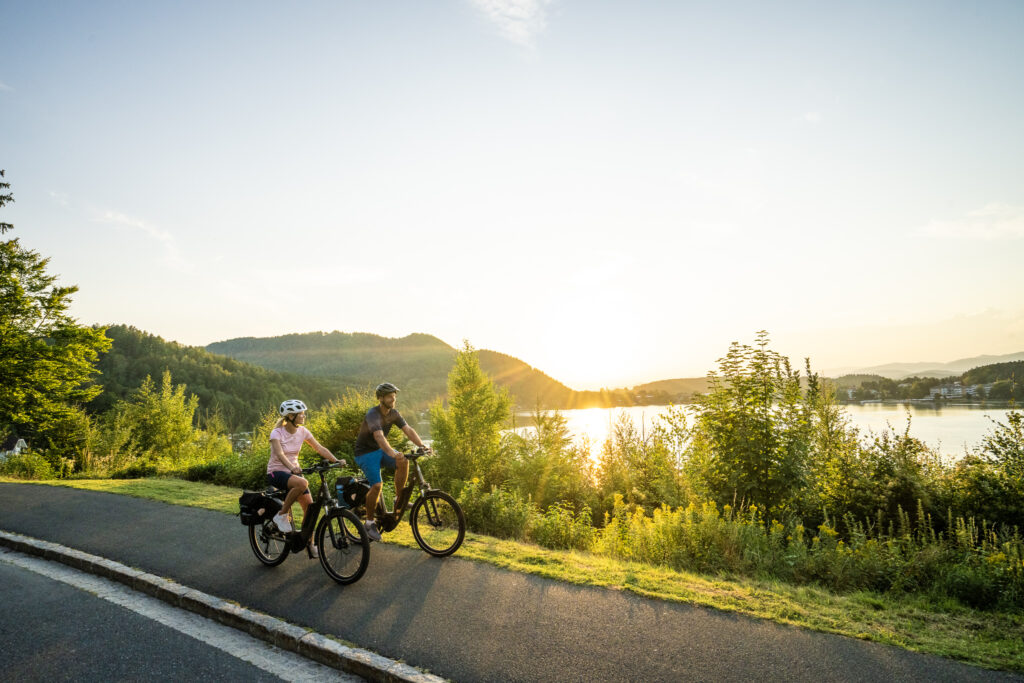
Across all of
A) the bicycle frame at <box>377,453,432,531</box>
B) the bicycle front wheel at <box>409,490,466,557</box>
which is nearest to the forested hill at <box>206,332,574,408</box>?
the bicycle front wheel at <box>409,490,466,557</box>

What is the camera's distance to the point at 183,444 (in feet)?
100

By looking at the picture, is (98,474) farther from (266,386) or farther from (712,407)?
(266,386)

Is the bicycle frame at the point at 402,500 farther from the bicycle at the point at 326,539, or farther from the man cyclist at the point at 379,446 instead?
the bicycle at the point at 326,539

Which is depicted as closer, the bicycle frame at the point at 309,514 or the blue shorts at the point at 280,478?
the bicycle frame at the point at 309,514

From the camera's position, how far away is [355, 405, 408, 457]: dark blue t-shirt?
7133 millimetres

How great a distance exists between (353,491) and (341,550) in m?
1.13

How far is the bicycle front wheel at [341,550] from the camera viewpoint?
5988 millimetres

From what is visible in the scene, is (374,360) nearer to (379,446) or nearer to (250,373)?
(250,373)

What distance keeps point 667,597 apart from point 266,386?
117891 millimetres

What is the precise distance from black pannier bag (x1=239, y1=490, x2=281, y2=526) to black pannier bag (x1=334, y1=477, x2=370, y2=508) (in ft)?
2.59

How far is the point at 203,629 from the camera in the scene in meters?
5.21

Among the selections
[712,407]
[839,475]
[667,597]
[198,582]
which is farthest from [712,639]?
[839,475]

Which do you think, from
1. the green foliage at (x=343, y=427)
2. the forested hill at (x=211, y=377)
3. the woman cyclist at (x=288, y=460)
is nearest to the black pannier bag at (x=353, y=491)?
the woman cyclist at (x=288, y=460)

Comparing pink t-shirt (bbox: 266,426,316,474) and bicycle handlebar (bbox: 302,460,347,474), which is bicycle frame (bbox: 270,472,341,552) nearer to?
bicycle handlebar (bbox: 302,460,347,474)
